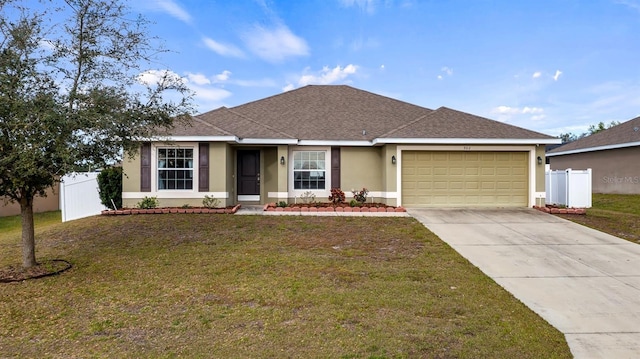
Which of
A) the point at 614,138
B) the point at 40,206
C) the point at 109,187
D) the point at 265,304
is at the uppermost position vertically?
the point at 614,138

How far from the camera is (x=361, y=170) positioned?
43.5ft

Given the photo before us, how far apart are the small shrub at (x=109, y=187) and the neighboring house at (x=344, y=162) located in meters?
0.29

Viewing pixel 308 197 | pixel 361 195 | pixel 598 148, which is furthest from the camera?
pixel 598 148

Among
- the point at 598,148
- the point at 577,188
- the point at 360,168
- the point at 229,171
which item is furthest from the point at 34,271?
the point at 598,148

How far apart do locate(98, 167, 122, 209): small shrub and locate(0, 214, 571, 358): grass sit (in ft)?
13.1

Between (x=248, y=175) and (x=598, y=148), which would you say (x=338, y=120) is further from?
(x=598, y=148)

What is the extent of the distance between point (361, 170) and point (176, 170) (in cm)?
647

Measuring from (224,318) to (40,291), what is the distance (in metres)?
2.86

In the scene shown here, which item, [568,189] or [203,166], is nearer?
[203,166]

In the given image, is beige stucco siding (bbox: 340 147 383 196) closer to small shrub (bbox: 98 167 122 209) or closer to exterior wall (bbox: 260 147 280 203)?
exterior wall (bbox: 260 147 280 203)

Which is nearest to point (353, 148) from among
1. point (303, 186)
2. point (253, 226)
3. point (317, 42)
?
point (303, 186)

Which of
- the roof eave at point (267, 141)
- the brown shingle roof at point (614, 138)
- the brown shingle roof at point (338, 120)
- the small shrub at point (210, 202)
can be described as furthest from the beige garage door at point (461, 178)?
the brown shingle roof at point (614, 138)

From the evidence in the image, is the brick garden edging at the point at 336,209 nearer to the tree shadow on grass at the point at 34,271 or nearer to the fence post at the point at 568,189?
the tree shadow on grass at the point at 34,271

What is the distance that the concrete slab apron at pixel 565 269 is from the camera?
145 inches
